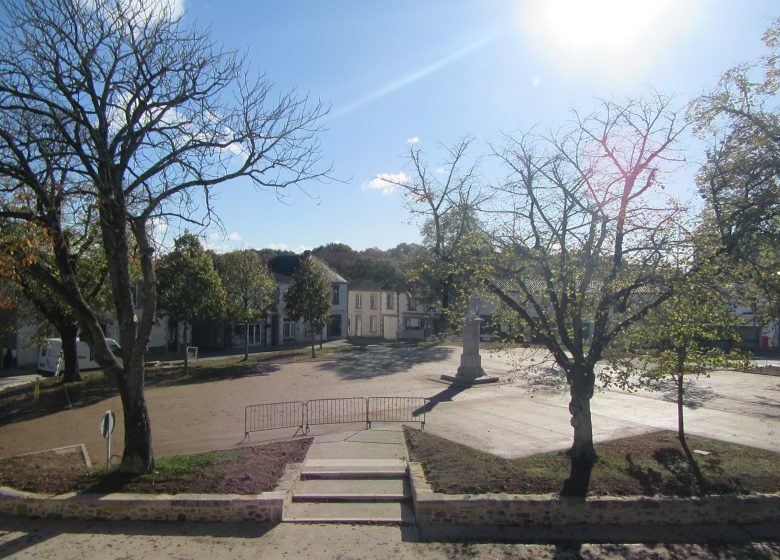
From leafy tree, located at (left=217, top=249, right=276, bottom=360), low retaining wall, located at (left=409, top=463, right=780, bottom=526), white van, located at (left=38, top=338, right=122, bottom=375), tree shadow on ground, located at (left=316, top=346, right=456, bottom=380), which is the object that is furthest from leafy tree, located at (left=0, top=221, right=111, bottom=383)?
low retaining wall, located at (left=409, top=463, right=780, bottom=526)

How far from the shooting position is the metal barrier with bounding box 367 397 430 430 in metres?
14.6

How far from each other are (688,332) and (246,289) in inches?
928

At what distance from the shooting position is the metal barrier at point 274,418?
1392cm

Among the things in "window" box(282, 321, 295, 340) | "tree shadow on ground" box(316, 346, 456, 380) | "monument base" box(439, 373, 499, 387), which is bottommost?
"monument base" box(439, 373, 499, 387)

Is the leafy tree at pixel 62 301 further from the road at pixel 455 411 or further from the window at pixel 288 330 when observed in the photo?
the window at pixel 288 330

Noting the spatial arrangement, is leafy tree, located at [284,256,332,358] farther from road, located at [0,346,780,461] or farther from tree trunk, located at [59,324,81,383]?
tree trunk, located at [59,324,81,383]

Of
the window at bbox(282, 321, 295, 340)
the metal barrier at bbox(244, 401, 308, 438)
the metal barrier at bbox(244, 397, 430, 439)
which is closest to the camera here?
the metal barrier at bbox(244, 401, 308, 438)

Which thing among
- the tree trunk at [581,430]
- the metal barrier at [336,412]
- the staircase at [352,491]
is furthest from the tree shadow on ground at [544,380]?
the metal barrier at [336,412]

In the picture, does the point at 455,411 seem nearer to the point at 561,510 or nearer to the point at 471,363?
the point at 471,363

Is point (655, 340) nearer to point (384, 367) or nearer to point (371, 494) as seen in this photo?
point (371, 494)

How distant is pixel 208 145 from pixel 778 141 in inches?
393

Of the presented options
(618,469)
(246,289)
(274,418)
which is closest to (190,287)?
(246,289)

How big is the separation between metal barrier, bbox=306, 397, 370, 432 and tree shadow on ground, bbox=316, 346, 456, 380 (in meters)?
5.74

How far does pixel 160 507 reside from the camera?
8023mm
